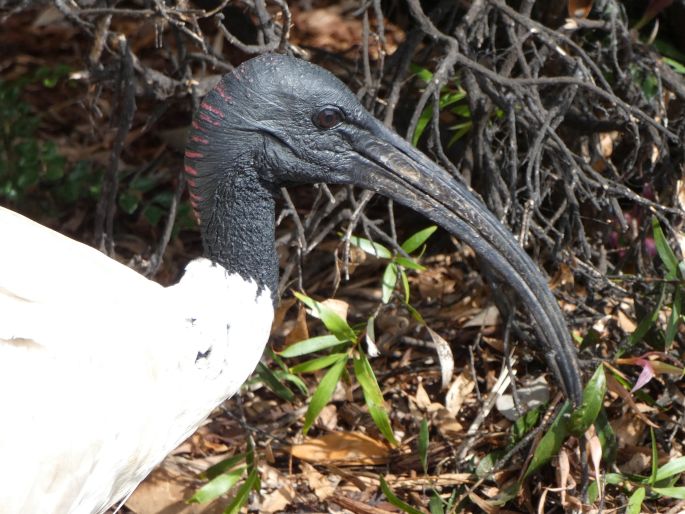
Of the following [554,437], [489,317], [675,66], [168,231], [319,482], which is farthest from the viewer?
[489,317]

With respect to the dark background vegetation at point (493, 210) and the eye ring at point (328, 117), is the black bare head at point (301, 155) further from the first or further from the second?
the dark background vegetation at point (493, 210)

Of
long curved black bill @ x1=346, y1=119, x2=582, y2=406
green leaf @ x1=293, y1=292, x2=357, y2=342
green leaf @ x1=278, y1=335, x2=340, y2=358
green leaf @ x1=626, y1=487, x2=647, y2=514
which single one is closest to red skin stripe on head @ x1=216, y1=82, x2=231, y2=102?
long curved black bill @ x1=346, y1=119, x2=582, y2=406

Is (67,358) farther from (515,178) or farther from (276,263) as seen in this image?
(515,178)

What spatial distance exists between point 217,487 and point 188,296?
98 centimetres

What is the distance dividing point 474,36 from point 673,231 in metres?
0.98

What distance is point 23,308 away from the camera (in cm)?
266

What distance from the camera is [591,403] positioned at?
11.0ft

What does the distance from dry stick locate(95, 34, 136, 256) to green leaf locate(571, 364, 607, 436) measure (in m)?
1.78

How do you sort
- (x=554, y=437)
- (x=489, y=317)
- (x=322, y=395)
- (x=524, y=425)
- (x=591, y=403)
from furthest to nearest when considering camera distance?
(x=489, y=317), (x=524, y=425), (x=322, y=395), (x=554, y=437), (x=591, y=403)

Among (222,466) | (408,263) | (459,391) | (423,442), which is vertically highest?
(408,263)

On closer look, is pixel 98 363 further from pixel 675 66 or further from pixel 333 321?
pixel 675 66

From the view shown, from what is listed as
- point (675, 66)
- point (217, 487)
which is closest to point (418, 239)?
point (217, 487)

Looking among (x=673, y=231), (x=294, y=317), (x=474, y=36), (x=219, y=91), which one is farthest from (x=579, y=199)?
(x=219, y=91)

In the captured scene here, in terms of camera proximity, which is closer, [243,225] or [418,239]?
[243,225]
